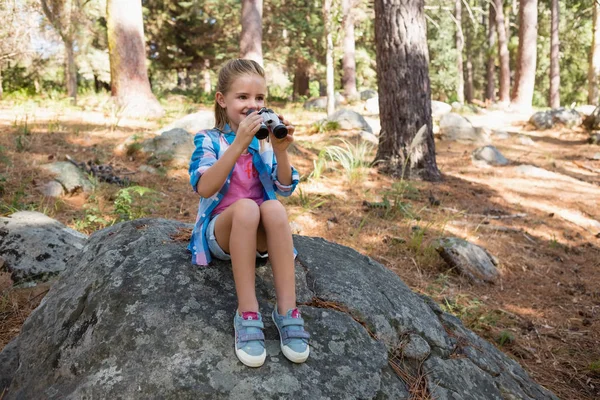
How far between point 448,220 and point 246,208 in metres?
3.65

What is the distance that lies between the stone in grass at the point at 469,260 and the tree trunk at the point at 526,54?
11.7 m

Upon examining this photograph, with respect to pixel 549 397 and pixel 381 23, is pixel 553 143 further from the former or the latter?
pixel 549 397

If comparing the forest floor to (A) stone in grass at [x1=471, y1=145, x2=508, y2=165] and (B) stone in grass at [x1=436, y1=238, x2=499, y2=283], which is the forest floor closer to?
(B) stone in grass at [x1=436, y1=238, x2=499, y2=283]

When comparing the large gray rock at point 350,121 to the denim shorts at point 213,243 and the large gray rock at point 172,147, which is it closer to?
the large gray rock at point 172,147

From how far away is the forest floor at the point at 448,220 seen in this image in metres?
3.44

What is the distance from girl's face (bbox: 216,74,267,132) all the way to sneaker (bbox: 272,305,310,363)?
1.00 meters

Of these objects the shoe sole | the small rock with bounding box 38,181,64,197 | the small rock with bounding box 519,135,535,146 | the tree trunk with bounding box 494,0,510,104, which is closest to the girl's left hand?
the shoe sole

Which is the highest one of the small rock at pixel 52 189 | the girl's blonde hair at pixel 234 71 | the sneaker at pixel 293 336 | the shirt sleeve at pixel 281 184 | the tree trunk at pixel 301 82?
the tree trunk at pixel 301 82

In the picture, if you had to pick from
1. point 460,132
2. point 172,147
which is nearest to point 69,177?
point 172,147


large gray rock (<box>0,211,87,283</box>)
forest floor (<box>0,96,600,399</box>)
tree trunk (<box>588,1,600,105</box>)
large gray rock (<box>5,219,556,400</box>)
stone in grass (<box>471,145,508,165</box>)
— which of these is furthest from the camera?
tree trunk (<box>588,1,600,105</box>)

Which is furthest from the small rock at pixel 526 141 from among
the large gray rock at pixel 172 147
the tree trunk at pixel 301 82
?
the tree trunk at pixel 301 82

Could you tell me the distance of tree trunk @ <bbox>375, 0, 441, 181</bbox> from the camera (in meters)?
6.30

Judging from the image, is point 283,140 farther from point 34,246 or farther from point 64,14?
point 64,14

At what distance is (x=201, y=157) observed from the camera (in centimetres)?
223
